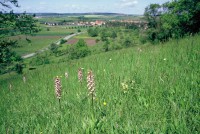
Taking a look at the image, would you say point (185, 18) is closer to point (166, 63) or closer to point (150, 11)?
point (150, 11)

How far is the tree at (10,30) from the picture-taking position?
39.8 ft

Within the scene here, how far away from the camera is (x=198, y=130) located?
2.59 metres

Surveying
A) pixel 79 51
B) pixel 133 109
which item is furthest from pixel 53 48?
pixel 133 109

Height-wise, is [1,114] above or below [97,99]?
below

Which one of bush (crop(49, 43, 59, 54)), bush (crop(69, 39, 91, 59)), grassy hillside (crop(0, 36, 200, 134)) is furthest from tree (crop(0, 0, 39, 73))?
bush (crop(49, 43, 59, 54))

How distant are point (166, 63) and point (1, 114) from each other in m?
3.70

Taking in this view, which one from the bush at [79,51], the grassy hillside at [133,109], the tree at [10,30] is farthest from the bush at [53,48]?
the grassy hillside at [133,109]

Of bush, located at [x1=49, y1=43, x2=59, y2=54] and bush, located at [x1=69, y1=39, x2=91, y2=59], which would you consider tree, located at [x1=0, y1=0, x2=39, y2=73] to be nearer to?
bush, located at [x1=69, y1=39, x2=91, y2=59]

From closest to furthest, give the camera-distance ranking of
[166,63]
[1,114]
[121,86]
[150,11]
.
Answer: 1. [121,86]
2. [1,114]
3. [166,63]
4. [150,11]

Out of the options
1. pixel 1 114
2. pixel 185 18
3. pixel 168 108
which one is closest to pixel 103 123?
pixel 168 108

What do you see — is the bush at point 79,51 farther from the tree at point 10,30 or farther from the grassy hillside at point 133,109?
the grassy hillside at point 133,109

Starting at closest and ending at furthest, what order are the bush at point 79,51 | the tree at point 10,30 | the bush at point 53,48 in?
1. the tree at point 10,30
2. the bush at point 79,51
3. the bush at point 53,48

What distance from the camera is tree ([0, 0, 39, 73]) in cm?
1214

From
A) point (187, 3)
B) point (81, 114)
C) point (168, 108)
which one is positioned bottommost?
point (81, 114)
